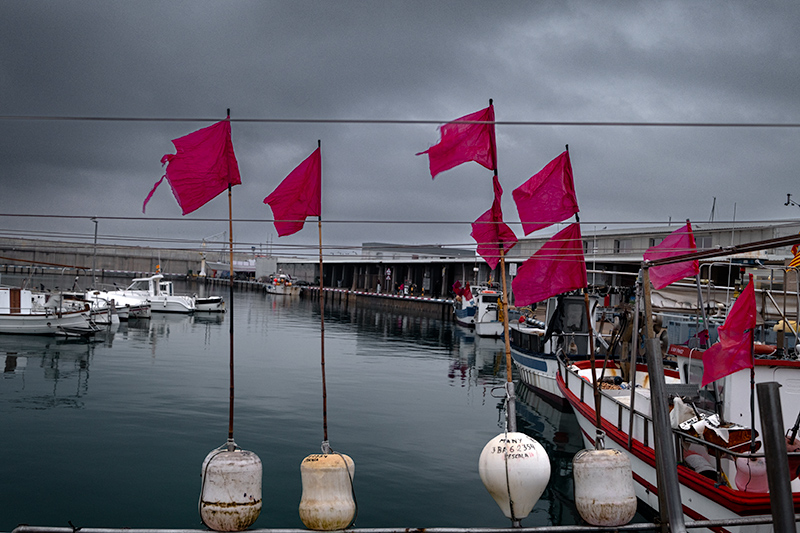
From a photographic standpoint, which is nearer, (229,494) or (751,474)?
(229,494)

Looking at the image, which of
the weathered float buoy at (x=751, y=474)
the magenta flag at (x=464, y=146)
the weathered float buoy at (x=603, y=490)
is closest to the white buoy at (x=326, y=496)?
the weathered float buoy at (x=603, y=490)

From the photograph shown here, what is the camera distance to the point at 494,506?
12648 mm

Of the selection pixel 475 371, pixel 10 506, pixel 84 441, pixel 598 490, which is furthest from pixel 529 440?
pixel 475 371

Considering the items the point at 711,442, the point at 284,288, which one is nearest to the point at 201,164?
the point at 711,442

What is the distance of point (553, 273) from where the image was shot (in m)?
10.4

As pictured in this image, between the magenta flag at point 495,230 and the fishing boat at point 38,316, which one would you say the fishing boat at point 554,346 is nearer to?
the magenta flag at point 495,230

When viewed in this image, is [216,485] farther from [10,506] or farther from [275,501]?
[10,506]

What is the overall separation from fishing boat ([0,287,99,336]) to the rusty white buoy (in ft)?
115

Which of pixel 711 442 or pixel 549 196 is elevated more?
pixel 549 196

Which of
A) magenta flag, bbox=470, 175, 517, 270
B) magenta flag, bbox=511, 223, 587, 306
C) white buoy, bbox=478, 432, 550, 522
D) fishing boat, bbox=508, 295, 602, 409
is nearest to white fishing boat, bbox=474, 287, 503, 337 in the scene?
fishing boat, bbox=508, 295, 602, 409

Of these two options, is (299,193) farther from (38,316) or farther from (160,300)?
(160,300)

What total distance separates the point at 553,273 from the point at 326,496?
5667 mm

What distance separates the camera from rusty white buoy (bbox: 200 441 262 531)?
661 centimetres

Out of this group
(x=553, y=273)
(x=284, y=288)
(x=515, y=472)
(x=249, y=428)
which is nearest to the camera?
(x=515, y=472)
